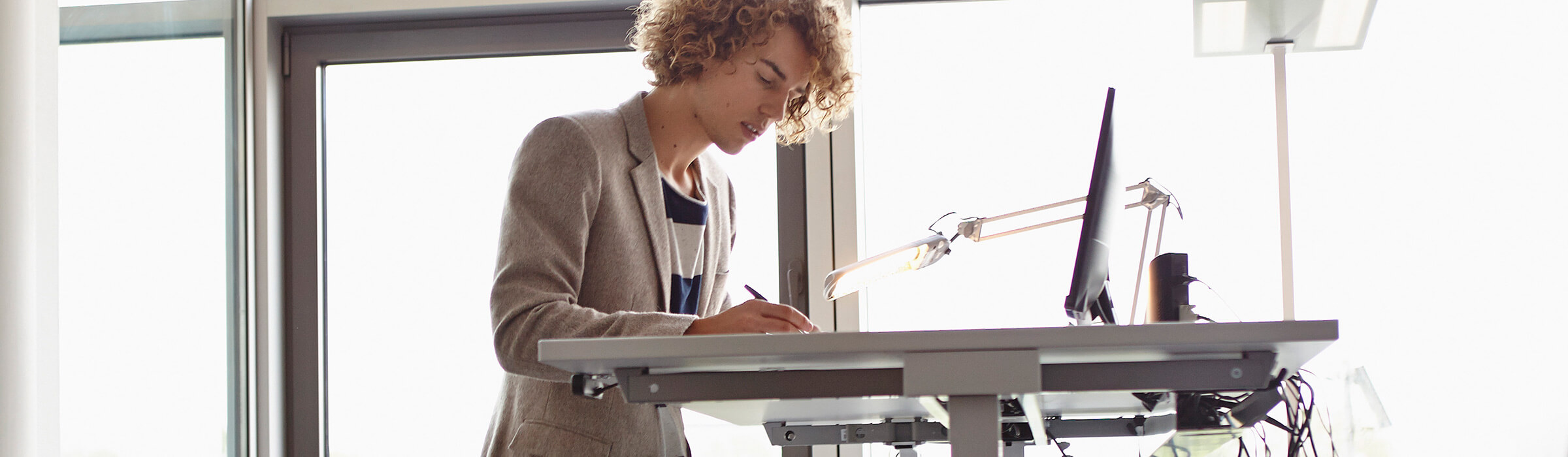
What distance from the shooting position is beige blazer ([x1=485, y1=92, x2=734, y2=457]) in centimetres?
118

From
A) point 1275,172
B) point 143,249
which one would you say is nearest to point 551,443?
point 143,249

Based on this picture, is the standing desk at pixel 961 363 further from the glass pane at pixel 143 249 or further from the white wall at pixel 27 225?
the glass pane at pixel 143 249

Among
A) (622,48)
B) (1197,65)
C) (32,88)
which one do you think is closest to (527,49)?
(622,48)

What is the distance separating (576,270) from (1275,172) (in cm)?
176

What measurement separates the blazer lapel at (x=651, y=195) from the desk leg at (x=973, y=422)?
68 cm

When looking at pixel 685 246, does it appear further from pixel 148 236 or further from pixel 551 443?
pixel 148 236

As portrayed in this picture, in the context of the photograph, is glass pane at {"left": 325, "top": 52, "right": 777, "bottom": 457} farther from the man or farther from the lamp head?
the lamp head

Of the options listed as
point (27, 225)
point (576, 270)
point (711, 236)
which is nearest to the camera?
point (576, 270)

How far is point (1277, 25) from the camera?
202cm

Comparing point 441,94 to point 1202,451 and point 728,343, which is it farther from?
point 728,343

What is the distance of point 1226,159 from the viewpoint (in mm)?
2445

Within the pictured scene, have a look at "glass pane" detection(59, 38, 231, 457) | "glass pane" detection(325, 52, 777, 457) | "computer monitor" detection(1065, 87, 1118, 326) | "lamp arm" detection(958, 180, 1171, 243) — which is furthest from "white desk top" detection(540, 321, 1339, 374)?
"glass pane" detection(325, 52, 777, 457)

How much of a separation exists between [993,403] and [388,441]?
6.90ft

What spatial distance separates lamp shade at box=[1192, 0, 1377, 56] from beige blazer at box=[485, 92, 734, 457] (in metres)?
1.08
